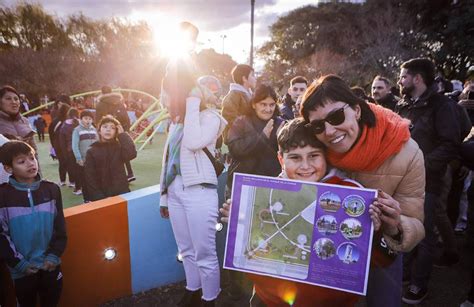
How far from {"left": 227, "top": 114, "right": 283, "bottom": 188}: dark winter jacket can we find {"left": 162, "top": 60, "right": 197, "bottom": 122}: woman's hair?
24.2 inches

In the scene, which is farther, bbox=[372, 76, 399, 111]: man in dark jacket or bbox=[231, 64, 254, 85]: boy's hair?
bbox=[372, 76, 399, 111]: man in dark jacket

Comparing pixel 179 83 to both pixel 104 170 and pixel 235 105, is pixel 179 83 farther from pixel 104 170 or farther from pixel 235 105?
pixel 104 170

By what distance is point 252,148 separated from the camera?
9.21 ft

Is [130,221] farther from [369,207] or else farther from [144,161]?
[144,161]

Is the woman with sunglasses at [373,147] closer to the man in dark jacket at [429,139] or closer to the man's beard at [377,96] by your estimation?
the man in dark jacket at [429,139]

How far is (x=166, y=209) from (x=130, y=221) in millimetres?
503

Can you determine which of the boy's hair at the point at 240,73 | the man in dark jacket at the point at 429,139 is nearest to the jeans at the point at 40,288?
the boy's hair at the point at 240,73

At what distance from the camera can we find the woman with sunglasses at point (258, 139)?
9.27 ft

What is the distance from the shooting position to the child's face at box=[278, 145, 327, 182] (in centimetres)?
156

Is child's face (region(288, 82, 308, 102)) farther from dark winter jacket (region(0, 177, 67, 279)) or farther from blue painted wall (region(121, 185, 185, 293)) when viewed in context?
dark winter jacket (region(0, 177, 67, 279))

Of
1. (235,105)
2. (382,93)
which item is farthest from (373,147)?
(382,93)

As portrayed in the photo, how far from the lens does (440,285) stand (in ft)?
10.8

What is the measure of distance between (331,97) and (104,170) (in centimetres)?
335

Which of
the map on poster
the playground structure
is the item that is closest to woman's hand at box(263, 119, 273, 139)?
the map on poster
